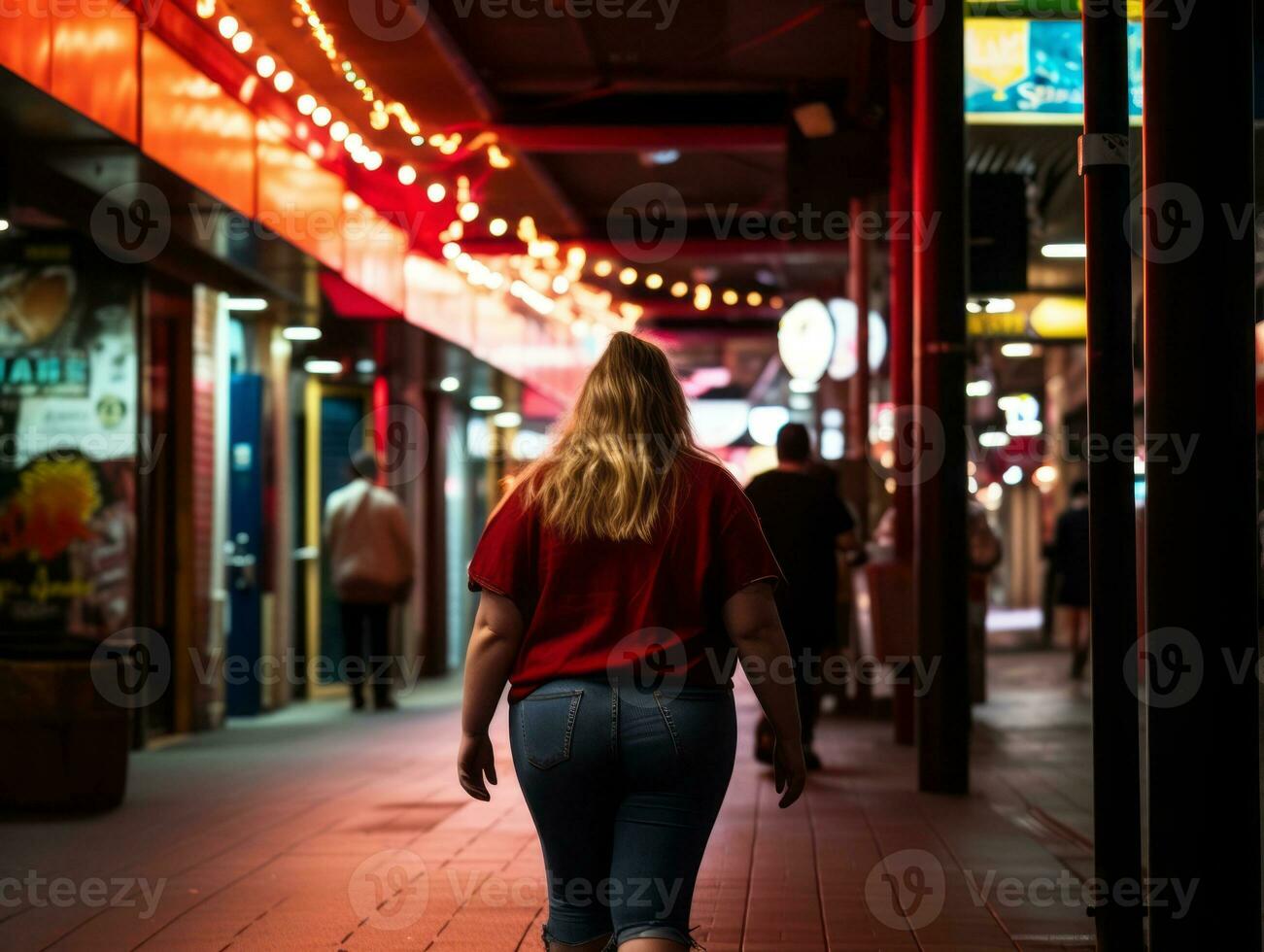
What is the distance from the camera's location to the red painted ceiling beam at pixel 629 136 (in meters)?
13.5

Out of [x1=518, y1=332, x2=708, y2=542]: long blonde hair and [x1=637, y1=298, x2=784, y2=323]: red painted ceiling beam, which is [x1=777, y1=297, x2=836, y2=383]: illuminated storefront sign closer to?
[x1=637, y1=298, x2=784, y2=323]: red painted ceiling beam

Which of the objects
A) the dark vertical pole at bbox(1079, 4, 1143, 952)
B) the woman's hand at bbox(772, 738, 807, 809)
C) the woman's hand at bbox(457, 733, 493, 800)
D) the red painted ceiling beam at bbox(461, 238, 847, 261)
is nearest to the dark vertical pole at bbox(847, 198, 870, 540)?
the red painted ceiling beam at bbox(461, 238, 847, 261)

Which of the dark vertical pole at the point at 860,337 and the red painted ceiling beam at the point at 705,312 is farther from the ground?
the red painted ceiling beam at the point at 705,312

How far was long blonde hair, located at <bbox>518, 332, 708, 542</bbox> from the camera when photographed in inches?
133

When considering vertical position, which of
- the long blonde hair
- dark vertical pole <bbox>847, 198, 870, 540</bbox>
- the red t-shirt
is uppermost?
dark vertical pole <bbox>847, 198, 870, 540</bbox>

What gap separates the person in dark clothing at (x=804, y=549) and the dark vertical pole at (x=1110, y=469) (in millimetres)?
3664

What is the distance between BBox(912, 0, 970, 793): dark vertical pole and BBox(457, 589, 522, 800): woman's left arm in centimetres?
531

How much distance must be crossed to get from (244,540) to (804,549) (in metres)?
6.15

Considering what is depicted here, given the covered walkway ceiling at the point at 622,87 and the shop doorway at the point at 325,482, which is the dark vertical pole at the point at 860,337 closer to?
the covered walkway ceiling at the point at 622,87

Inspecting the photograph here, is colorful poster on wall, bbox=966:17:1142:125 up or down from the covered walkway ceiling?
down

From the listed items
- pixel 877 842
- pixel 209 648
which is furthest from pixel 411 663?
pixel 877 842

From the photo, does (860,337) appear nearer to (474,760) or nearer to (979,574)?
(979,574)

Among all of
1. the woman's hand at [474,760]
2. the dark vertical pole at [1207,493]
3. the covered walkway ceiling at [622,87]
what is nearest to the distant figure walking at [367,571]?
the covered walkway ceiling at [622,87]

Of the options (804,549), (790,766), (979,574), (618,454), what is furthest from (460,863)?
(979,574)
